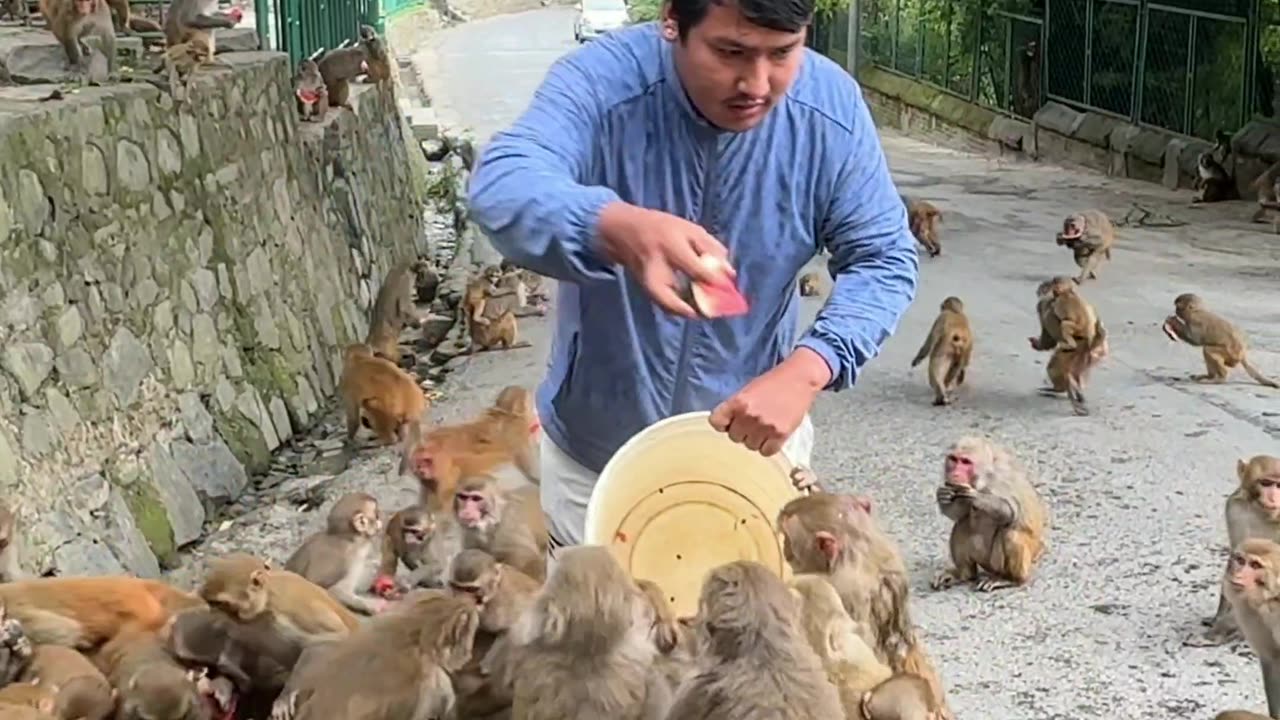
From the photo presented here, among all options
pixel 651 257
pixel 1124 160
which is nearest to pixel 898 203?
pixel 651 257

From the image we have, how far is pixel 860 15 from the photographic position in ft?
99.0

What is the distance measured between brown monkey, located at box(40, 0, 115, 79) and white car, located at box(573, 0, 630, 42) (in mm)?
30183

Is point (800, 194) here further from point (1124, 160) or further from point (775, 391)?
point (1124, 160)

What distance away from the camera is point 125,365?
8.02 metres

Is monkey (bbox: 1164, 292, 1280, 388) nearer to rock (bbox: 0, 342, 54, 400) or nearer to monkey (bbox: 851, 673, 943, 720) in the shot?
rock (bbox: 0, 342, 54, 400)

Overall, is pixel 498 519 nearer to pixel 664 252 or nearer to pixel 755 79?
pixel 755 79

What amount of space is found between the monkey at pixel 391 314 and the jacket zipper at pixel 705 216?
764 centimetres

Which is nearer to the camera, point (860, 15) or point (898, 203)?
point (898, 203)

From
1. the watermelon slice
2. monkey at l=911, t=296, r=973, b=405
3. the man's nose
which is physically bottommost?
monkey at l=911, t=296, r=973, b=405

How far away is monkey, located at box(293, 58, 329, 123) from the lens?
12695 mm

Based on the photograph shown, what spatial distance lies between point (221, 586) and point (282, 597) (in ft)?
0.46

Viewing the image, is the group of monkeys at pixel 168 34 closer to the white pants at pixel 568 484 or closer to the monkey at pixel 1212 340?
the monkey at pixel 1212 340

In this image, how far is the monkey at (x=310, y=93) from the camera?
41.7 ft

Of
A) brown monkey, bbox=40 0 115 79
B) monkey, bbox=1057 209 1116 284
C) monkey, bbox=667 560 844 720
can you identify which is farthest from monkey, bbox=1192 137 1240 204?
monkey, bbox=667 560 844 720
